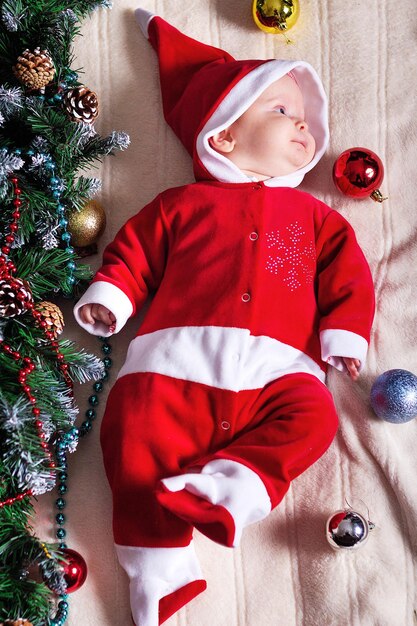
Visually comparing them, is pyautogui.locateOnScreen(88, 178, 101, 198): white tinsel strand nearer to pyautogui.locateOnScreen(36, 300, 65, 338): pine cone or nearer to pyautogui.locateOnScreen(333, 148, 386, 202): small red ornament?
pyautogui.locateOnScreen(36, 300, 65, 338): pine cone

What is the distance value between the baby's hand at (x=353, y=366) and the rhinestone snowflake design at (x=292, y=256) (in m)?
0.17

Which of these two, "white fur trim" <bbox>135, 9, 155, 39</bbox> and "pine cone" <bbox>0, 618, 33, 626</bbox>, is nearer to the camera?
"pine cone" <bbox>0, 618, 33, 626</bbox>

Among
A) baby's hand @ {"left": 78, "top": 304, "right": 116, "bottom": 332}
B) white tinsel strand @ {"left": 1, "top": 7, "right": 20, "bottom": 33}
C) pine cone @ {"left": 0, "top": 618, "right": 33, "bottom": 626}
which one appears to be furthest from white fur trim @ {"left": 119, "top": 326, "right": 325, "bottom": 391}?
white tinsel strand @ {"left": 1, "top": 7, "right": 20, "bottom": 33}

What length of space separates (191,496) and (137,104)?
2.97 feet

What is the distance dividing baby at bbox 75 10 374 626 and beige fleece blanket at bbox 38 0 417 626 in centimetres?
6

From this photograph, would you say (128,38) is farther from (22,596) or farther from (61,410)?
(22,596)

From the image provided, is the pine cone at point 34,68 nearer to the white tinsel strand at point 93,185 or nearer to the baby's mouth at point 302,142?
the white tinsel strand at point 93,185

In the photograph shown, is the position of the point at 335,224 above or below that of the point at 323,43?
below

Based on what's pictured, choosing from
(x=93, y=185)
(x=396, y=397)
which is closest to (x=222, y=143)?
(x=93, y=185)

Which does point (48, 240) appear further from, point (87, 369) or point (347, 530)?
point (347, 530)

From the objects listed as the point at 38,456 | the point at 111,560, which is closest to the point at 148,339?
the point at 38,456

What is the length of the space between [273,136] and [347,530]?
0.78m

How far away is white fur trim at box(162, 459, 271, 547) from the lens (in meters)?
1.23

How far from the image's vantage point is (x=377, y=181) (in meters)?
1.51
